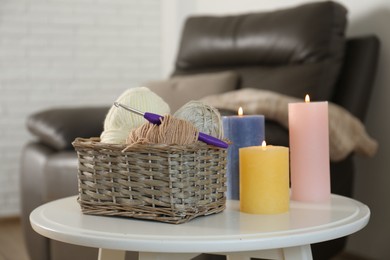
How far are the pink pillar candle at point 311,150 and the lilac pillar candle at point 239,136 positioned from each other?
0.20 feet

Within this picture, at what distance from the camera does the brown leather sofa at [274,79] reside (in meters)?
1.82

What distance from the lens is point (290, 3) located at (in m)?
2.37

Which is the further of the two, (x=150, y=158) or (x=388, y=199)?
(x=388, y=199)

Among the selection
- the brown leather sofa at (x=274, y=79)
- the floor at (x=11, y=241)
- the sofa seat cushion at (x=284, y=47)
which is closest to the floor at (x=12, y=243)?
the floor at (x=11, y=241)

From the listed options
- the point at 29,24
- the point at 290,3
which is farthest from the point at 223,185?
the point at 29,24

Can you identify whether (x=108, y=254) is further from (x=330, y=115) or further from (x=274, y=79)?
(x=274, y=79)

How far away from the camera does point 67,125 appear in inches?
78.1

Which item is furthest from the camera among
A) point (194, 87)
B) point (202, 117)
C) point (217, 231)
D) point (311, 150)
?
point (194, 87)

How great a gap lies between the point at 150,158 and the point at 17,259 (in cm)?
158

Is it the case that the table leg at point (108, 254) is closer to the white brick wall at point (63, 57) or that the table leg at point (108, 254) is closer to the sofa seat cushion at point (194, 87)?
the sofa seat cushion at point (194, 87)

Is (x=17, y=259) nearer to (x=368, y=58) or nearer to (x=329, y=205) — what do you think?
(x=368, y=58)

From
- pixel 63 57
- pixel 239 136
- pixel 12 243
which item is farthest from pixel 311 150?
pixel 63 57

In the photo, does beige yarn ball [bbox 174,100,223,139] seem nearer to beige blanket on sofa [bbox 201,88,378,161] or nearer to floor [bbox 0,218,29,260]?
beige blanket on sofa [bbox 201,88,378,161]

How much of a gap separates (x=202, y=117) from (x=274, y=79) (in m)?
1.05
